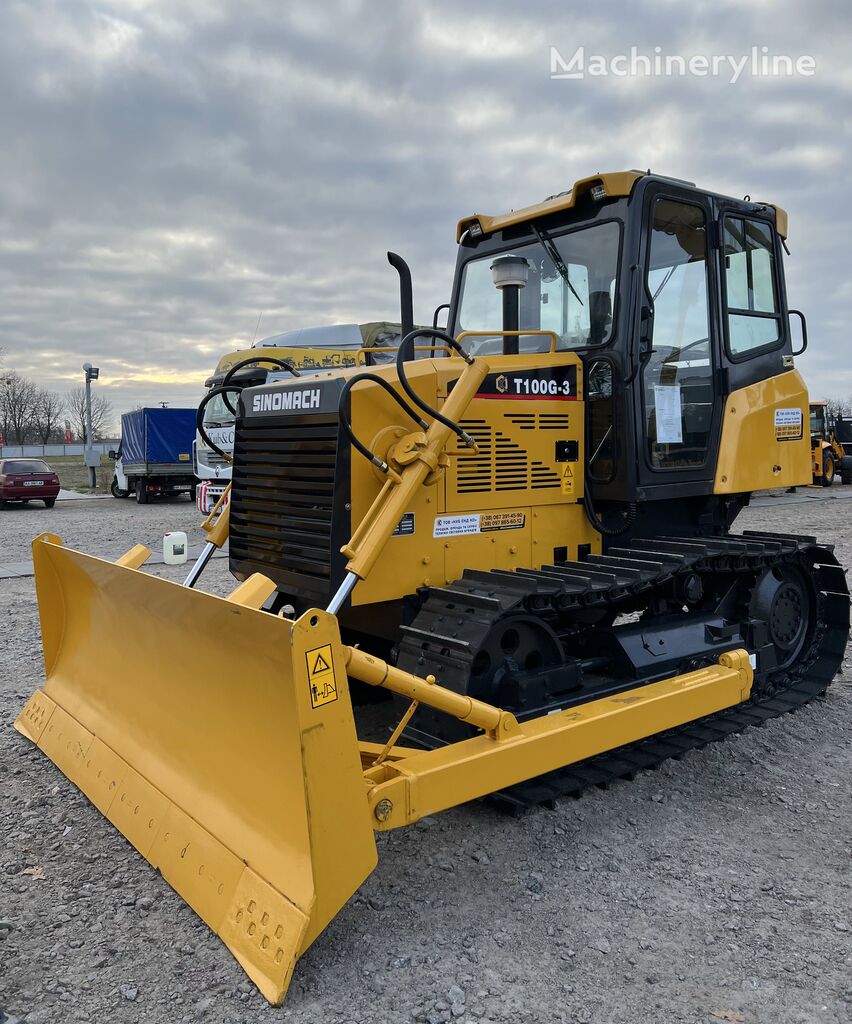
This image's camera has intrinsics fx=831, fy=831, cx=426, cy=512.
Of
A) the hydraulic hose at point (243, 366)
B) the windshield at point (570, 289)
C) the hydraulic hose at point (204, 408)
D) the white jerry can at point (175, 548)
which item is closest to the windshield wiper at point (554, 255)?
the windshield at point (570, 289)

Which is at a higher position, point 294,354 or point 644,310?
point 294,354

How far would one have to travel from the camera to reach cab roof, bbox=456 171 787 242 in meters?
4.60

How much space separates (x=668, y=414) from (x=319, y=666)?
297cm

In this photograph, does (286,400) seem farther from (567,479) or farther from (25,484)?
(25,484)

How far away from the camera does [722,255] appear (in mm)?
5168

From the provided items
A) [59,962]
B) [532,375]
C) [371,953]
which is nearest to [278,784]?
[371,953]

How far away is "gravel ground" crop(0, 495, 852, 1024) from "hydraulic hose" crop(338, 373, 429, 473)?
5.68 feet

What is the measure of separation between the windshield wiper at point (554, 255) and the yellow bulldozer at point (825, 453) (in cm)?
2373

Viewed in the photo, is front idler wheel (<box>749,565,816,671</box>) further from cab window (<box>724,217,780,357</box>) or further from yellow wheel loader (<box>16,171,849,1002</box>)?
cab window (<box>724,217,780,357</box>)

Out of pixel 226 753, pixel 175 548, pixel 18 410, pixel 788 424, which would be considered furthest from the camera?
pixel 18 410

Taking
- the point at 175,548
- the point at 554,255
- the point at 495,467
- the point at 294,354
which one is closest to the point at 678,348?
the point at 554,255

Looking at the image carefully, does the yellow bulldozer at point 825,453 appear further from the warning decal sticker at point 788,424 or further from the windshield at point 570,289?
the windshield at point 570,289

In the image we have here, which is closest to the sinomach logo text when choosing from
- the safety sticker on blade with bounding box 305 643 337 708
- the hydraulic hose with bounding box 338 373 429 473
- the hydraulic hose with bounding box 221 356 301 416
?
the hydraulic hose with bounding box 221 356 301 416

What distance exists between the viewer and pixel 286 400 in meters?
4.40
